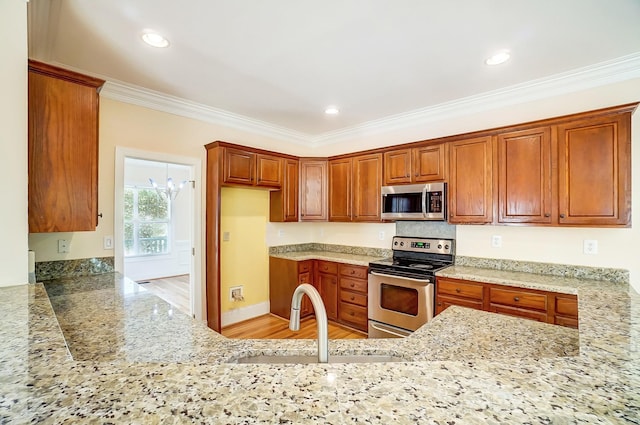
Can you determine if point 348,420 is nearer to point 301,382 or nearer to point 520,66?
point 301,382

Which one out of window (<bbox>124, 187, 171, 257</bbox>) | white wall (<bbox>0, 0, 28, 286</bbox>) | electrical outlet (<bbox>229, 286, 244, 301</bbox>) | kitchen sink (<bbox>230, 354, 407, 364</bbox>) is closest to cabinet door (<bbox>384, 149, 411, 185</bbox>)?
electrical outlet (<bbox>229, 286, 244, 301</bbox>)

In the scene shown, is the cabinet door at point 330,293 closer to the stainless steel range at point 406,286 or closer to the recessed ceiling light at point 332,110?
the stainless steel range at point 406,286

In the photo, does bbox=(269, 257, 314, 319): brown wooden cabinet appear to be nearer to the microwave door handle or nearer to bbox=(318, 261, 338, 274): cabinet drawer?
bbox=(318, 261, 338, 274): cabinet drawer

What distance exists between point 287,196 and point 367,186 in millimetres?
1111

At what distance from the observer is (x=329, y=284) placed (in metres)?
4.07

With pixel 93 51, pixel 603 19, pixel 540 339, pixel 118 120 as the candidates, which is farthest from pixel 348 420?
pixel 118 120

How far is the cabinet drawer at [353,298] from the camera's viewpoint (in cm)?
373

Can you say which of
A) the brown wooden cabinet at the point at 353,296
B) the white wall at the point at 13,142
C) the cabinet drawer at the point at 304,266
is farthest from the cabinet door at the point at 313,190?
the white wall at the point at 13,142

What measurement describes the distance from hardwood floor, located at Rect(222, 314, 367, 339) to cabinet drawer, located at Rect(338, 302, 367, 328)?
0.36ft

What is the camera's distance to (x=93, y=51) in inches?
95.3

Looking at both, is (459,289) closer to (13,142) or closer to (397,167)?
(397,167)

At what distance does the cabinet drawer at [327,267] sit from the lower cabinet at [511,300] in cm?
139

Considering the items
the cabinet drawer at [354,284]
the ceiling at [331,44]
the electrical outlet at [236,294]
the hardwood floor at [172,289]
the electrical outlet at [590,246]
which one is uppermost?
the ceiling at [331,44]

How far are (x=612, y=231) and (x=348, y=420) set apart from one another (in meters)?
3.21
